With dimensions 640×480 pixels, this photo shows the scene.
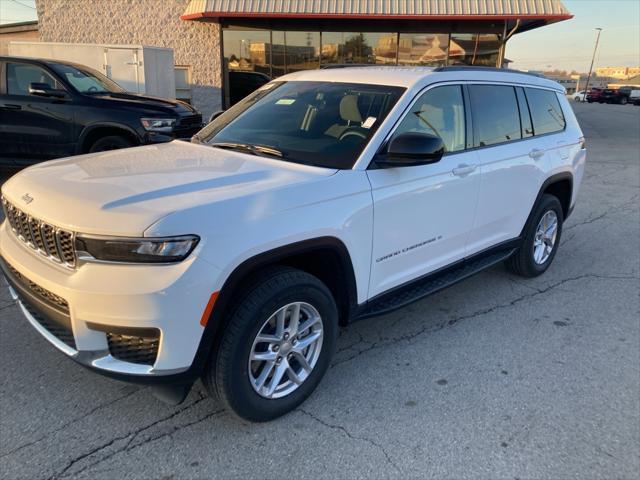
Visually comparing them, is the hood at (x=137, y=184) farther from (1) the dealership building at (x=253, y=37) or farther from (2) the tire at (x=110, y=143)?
(1) the dealership building at (x=253, y=37)

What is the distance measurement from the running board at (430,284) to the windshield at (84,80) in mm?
6017

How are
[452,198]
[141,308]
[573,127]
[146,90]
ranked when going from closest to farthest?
[141,308]
[452,198]
[573,127]
[146,90]

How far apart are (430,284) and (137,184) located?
7.04ft

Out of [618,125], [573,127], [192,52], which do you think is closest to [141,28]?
[192,52]

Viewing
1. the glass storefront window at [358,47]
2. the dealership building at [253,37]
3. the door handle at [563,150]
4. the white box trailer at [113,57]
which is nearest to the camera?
the door handle at [563,150]

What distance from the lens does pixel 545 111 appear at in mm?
4883

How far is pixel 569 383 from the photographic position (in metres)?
3.27

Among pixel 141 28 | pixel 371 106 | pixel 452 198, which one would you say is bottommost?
pixel 452 198

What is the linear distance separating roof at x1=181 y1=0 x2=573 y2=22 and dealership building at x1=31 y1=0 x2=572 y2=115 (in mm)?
763

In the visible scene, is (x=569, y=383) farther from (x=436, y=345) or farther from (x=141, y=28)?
(x=141, y=28)

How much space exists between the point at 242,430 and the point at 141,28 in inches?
659

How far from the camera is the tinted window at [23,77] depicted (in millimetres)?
7273

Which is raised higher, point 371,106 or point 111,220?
point 371,106

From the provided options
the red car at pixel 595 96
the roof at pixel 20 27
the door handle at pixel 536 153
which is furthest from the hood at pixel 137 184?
the red car at pixel 595 96
